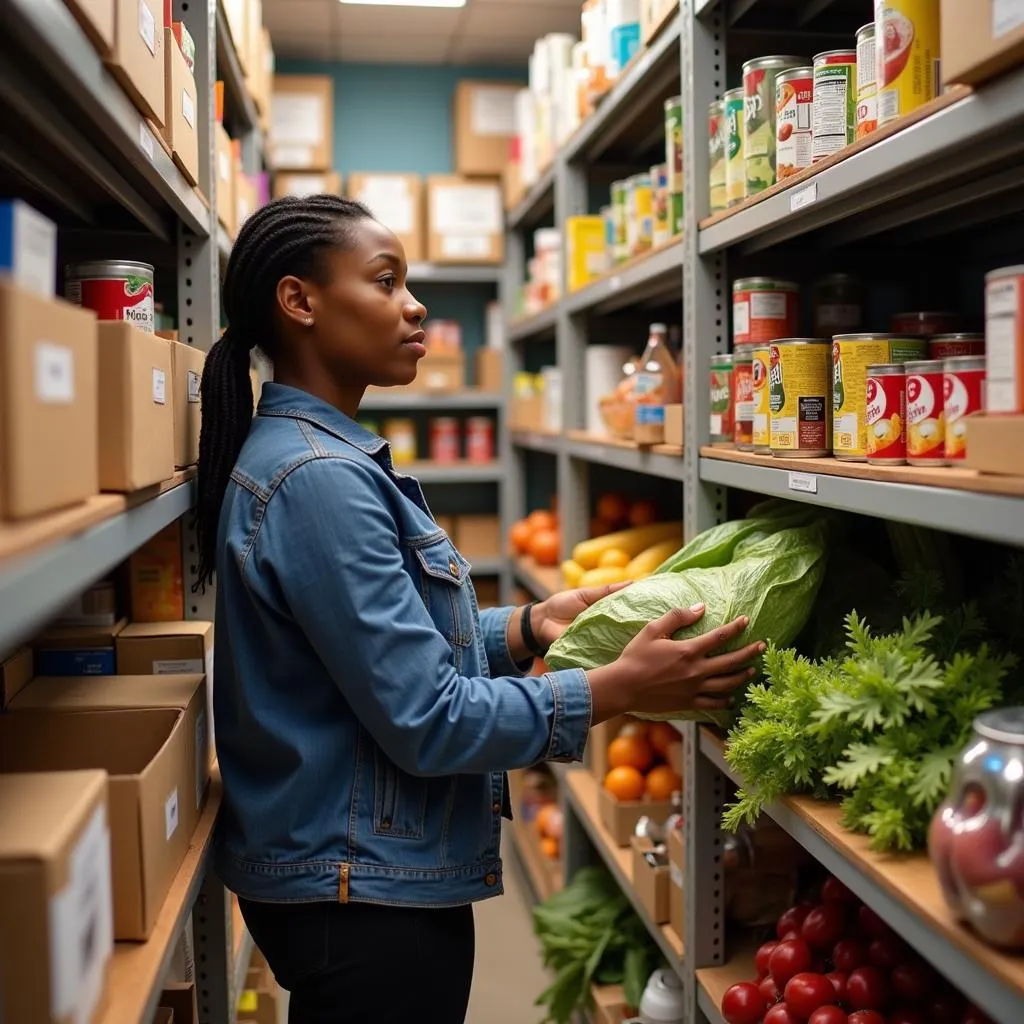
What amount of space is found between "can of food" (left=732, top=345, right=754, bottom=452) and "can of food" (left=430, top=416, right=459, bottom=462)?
321 centimetres

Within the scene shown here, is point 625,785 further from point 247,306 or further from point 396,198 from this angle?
point 396,198

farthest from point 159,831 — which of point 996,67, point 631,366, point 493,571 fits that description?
point 493,571

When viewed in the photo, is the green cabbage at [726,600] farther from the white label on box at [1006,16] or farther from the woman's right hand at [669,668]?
the white label on box at [1006,16]

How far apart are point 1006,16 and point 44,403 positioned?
1.01 metres

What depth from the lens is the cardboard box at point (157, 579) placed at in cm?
223

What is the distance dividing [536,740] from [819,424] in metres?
0.69

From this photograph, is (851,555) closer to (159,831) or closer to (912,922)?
(912,922)

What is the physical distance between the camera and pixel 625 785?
3.02m

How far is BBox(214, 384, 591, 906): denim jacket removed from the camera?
1.54 meters

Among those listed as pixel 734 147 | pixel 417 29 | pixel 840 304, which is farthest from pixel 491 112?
pixel 840 304

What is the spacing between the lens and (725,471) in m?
2.11

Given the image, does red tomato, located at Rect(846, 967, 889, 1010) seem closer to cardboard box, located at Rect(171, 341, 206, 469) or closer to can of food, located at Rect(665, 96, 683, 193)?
cardboard box, located at Rect(171, 341, 206, 469)

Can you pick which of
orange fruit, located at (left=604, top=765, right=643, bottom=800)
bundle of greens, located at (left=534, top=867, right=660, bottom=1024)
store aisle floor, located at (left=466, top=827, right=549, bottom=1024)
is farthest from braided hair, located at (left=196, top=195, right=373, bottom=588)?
store aisle floor, located at (left=466, top=827, right=549, bottom=1024)

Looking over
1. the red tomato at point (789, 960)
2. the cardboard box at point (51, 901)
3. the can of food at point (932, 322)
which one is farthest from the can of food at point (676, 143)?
the cardboard box at point (51, 901)
